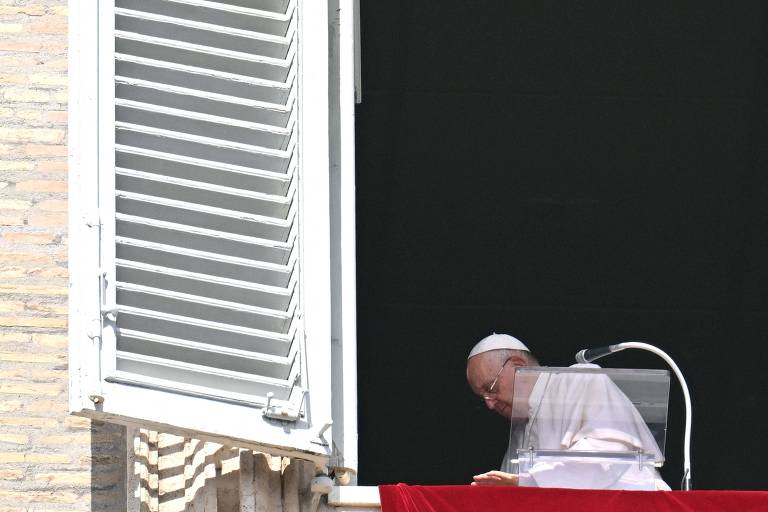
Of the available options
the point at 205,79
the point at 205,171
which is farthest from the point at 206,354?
the point at 205,79

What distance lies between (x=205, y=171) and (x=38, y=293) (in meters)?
1.31

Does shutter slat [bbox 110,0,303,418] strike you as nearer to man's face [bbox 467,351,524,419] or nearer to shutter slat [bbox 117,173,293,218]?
shutter slat [bbox 117,173,293,218]

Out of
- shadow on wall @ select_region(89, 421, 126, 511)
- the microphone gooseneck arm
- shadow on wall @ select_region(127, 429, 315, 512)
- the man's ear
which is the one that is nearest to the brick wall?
shadow on wall @ select_region(89, 421, 126, 511)

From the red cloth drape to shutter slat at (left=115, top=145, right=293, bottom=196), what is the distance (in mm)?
955

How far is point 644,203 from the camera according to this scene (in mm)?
9945

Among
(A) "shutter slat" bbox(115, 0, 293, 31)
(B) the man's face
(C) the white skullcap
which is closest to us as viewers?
(A) "shutter slat" bbox(115, 0, 293, 31)

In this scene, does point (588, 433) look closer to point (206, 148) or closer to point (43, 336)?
point (206, 148)

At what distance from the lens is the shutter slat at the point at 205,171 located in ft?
17.3

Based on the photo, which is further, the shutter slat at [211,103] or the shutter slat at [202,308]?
the shutter slat at [211,103]

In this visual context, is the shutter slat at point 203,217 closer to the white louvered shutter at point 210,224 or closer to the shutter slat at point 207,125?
the white louvered shutter at point 210,224

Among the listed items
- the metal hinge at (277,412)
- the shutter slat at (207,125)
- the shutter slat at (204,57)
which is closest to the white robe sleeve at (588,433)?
the metal hinge at (277,412)

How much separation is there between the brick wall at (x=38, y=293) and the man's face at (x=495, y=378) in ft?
4.33

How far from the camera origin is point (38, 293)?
6363mm

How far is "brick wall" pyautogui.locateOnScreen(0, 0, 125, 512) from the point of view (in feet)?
20.1
